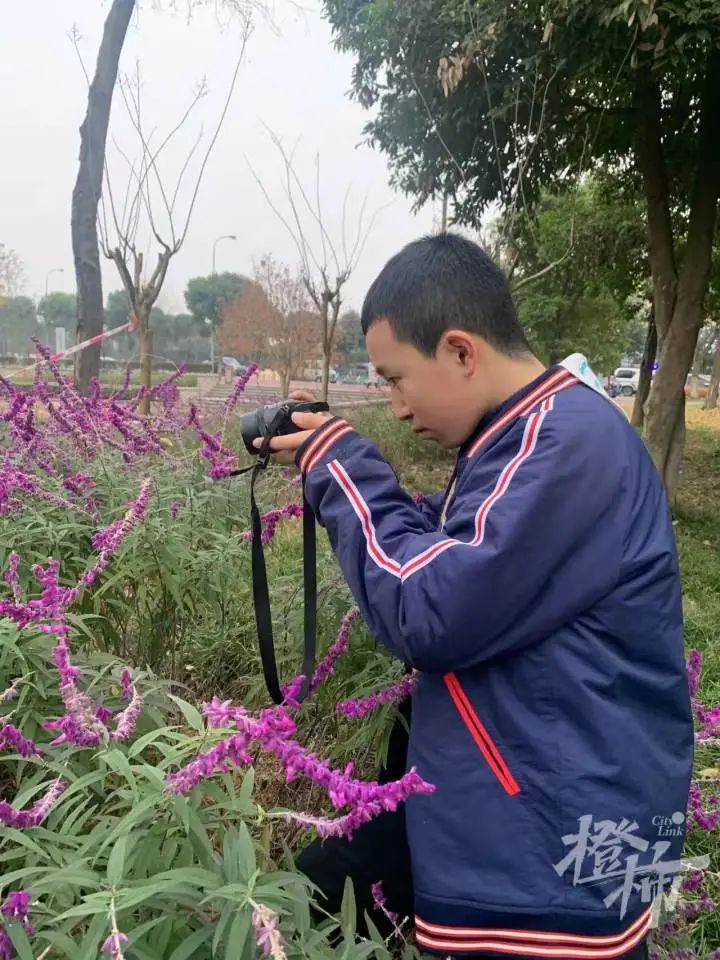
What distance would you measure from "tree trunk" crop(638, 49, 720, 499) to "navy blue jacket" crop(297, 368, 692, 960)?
6.13 metres

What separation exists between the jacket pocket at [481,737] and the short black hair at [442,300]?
51 centimetres

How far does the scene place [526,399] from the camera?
1146 millimetres

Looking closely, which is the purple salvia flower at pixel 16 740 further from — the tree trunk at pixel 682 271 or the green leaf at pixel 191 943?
the tree trunk at pixel 682 271

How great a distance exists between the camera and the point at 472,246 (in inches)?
52.3

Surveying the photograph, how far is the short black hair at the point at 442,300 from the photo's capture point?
3.88 feet

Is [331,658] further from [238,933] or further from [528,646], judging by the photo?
[238,933]

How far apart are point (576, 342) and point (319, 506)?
1859cm

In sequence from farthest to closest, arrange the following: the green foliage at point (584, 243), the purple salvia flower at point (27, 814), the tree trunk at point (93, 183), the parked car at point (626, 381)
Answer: the parked car at point (626, 381) < the green foliage at point (584, 243) < the tree trunk at point (93, 183) < the purple salvia flower at point (27, 814)

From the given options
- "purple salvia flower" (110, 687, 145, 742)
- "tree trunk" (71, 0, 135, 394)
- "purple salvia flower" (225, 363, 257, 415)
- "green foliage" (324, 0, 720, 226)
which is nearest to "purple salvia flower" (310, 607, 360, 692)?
"purple salvia flower" (110, 687, 145, 742)

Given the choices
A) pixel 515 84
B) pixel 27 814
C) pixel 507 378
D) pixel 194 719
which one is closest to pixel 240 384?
pixel 507 378

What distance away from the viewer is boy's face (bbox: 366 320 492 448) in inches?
46.6

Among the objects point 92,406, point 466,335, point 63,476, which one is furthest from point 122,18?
point 466,335

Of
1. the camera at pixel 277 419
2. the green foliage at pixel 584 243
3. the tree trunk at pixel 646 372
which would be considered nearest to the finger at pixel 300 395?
the camera at pixel 277 419

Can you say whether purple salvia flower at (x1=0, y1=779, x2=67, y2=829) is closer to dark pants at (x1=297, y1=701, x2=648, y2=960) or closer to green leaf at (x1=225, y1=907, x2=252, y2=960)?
green leaf at (x1=225, y1=907, x2=252, y2=960)
